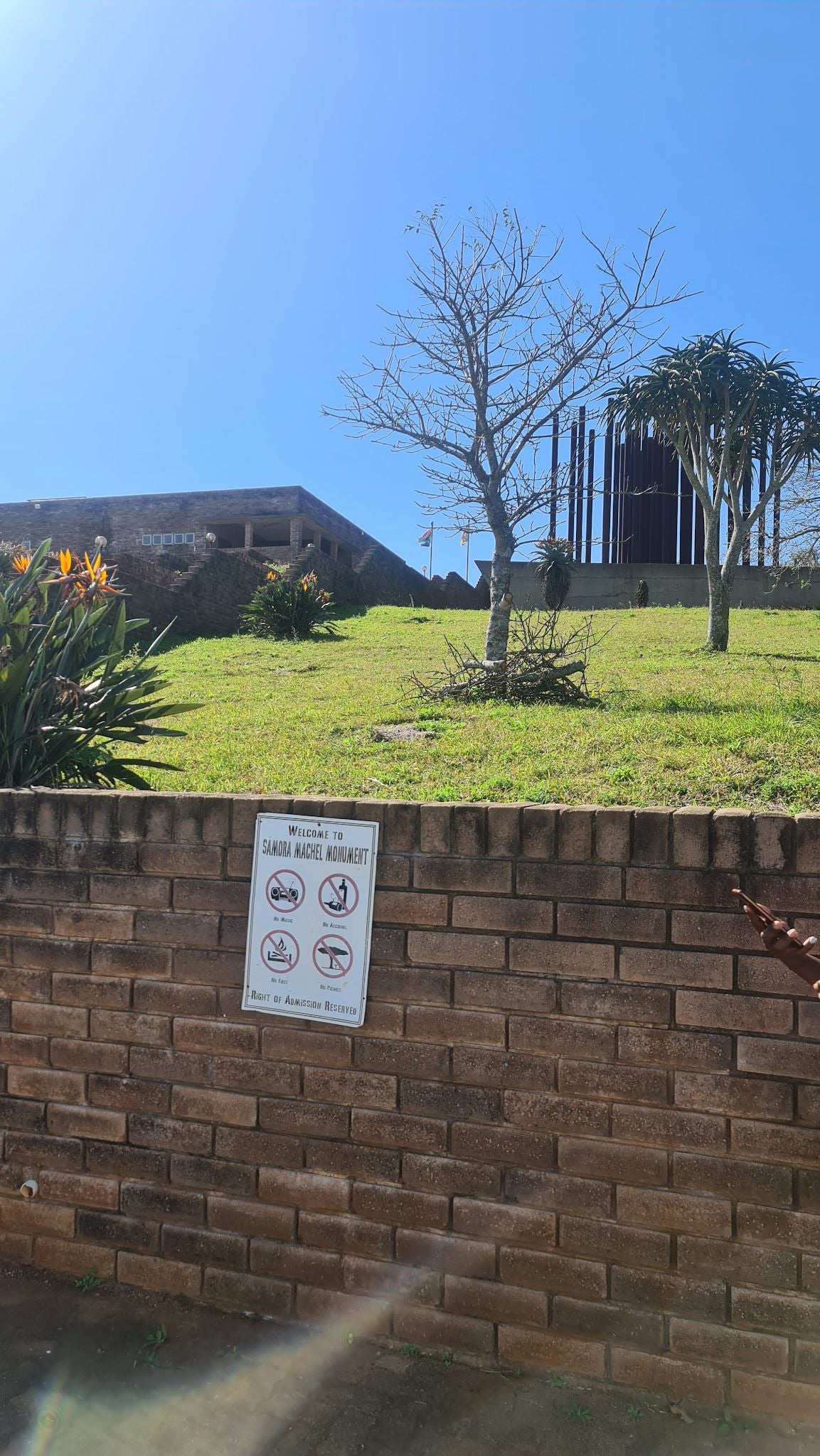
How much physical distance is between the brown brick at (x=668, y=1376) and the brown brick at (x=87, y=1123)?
173 centimetres

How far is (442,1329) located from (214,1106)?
3.16 feet

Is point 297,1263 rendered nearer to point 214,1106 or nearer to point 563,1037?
point 214,1106

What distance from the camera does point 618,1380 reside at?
8.77 feet

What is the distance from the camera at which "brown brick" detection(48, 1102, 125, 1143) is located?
331 cm

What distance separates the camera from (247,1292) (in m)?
3.11

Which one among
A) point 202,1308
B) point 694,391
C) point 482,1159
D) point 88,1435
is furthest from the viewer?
point 694,391

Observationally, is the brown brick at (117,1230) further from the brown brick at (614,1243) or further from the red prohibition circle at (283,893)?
the brown brick at (614,1243)

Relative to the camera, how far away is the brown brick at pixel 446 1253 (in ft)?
9.27

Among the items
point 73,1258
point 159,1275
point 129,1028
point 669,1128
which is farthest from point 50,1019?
Result: point 669,1128

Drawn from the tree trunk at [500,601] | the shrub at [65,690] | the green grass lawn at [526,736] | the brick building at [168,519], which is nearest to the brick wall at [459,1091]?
the shrub at [65,690]

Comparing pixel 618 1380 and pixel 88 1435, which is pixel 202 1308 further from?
pixel 618 1380

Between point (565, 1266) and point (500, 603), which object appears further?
point (500, 603)

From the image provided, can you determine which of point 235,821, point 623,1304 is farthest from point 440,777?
point 623,1304

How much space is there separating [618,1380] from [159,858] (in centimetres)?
205
